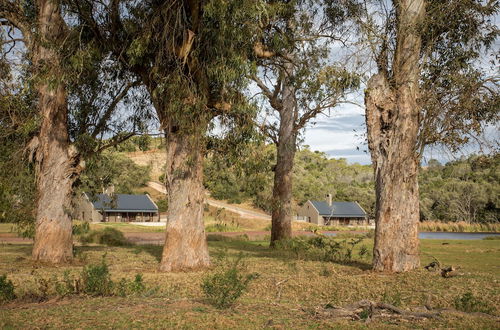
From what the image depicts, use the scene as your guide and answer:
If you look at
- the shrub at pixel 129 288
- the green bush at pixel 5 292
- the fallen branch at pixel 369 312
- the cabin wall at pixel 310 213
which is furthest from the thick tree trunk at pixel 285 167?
the cabin wall at pixel 310 213

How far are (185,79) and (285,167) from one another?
33.1 feet

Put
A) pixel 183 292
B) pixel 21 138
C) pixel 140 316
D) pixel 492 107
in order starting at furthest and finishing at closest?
pixel 21 138, pixel 492 107, pixel 183 292, pixel 140 316

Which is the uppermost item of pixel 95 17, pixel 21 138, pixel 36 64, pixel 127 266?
pixel 95 17

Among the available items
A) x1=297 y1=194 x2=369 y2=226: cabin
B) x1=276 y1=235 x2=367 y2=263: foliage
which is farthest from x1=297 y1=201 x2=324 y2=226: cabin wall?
x1=276 y1=235 x2=367 y2=263: foliage

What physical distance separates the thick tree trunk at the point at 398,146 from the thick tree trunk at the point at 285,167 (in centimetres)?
931

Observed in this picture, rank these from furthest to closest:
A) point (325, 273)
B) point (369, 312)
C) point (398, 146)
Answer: point (398, 146) → point (325, 273) → point (369, 312)

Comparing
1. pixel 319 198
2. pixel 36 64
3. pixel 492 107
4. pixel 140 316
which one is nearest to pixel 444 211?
pixel 319 198

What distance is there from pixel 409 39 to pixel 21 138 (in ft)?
40.4

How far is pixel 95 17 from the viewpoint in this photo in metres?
14.4

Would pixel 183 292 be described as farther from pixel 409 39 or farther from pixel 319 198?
pixel 319 198

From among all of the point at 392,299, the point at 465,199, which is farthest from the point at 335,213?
the point at 392,299

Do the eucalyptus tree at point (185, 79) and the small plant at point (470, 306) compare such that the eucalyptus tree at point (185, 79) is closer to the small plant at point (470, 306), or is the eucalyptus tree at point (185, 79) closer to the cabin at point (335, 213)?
the small plant at point (470, 306)

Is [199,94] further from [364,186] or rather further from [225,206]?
[364,186]

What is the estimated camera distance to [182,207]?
42.9 feet
